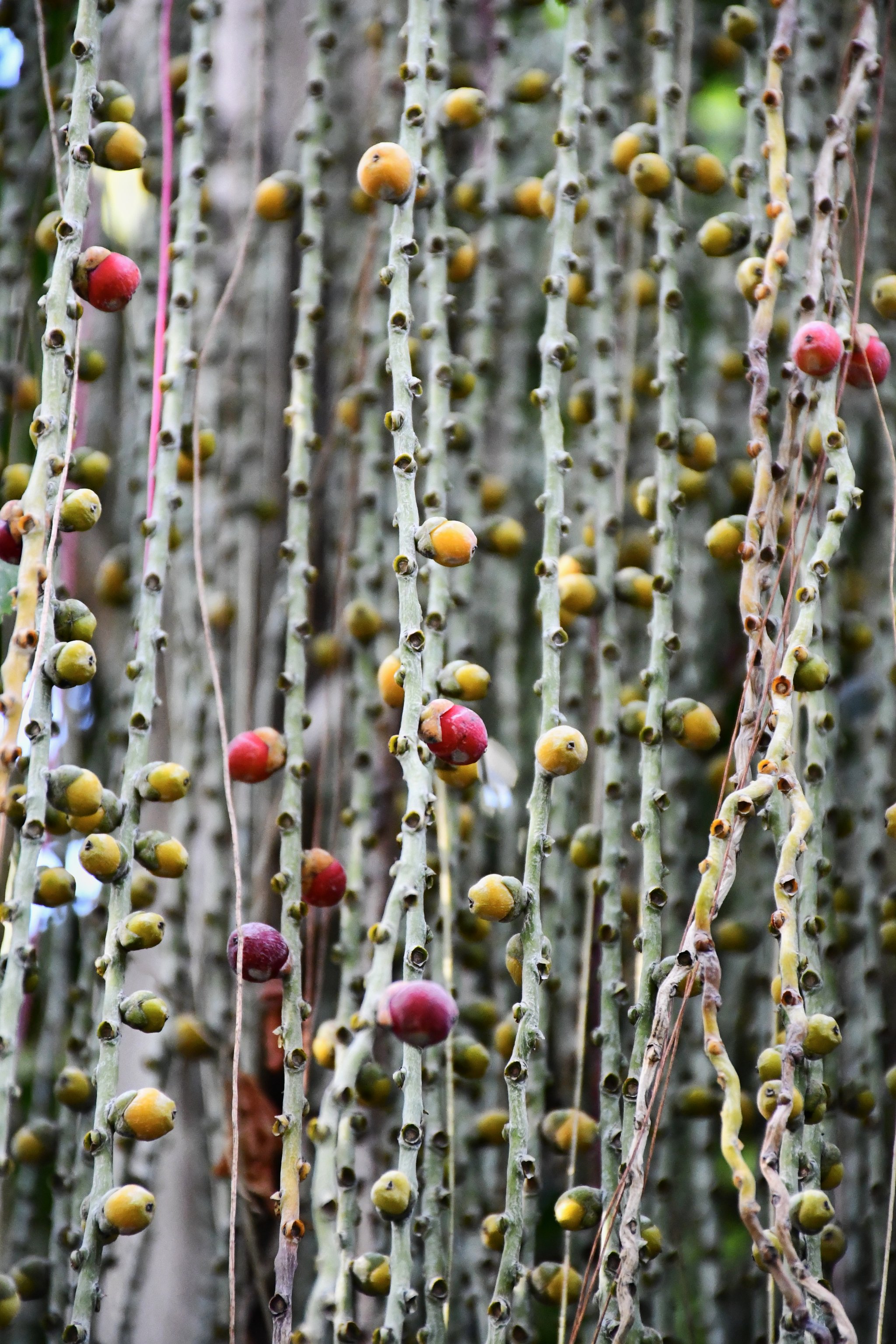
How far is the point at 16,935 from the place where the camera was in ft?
2.58

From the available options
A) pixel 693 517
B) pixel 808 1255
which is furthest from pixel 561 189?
pixel 808 1255

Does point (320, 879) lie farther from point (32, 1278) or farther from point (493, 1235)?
point (32, 1278)

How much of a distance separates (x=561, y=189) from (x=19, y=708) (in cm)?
59

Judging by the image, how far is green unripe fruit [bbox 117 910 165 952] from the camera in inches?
33.2

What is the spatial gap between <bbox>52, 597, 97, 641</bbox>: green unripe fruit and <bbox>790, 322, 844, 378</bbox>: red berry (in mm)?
541

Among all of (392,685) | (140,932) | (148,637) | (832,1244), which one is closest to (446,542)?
(392,685)

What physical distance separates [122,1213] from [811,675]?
1.91 ft

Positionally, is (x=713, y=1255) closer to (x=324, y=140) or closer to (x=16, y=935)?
(x=16, y=935)

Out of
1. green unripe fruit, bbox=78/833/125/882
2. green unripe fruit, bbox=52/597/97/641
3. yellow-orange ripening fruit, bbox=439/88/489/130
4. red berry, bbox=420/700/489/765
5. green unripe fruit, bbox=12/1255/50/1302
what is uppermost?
yellow-orange ripening fruit, bbox=439/88/489/130

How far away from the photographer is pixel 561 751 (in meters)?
0.88

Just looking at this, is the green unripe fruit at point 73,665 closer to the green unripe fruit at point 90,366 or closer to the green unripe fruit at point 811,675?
the green unripe fruit at point 90,366

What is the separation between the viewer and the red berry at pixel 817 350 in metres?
0.92

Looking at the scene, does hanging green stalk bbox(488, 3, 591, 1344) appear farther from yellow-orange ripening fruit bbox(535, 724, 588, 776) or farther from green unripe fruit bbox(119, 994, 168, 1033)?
green unripe fruit bbox(119, 994, 168, 1033)

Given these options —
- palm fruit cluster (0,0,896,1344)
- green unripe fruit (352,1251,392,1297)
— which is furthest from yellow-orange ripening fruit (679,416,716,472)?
green unripe fruit (352,1251,392,1297)
